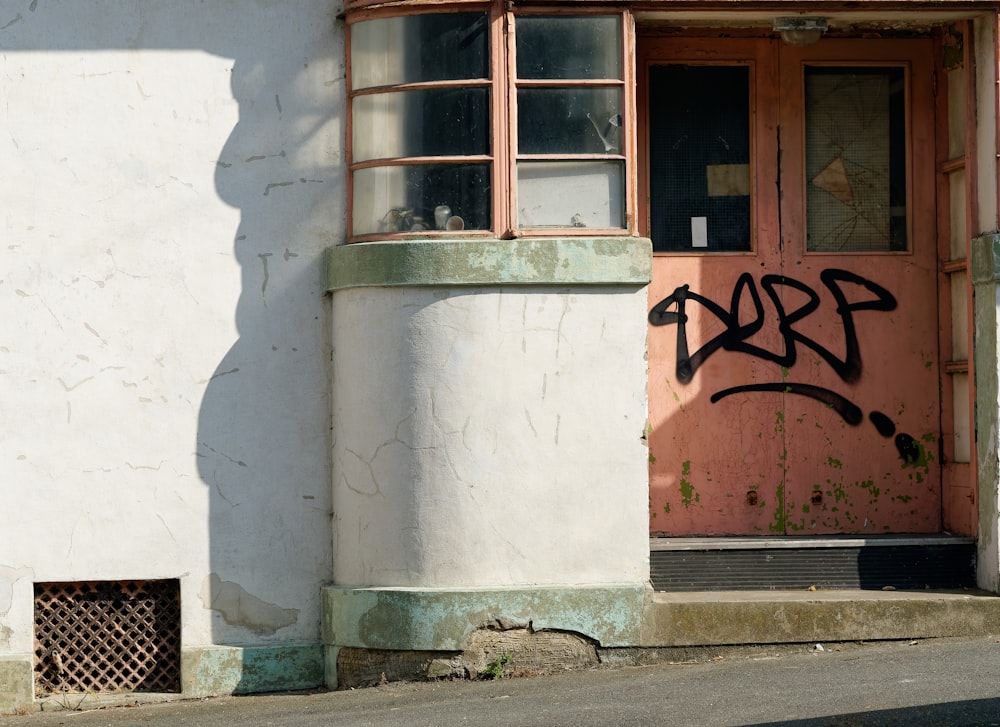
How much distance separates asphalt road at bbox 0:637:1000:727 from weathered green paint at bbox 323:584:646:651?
9.5 inches

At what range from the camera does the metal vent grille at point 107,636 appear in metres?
8.12

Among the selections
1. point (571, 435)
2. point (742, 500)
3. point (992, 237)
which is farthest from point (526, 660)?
point (992, 237)

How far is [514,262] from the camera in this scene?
7.89 meters

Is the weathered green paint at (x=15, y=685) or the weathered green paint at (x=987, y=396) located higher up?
the weathered green paint at (x=987, y=396)

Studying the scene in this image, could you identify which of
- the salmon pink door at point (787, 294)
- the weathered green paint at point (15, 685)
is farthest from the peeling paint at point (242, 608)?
the salmon pink door at point (787, 294)

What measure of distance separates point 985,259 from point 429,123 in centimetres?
339

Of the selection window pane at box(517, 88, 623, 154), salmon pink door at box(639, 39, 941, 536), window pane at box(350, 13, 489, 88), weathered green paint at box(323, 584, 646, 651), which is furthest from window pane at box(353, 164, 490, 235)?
weathered green paint at box(323, 584, 646, 651)

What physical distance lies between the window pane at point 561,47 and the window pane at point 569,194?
536 mm

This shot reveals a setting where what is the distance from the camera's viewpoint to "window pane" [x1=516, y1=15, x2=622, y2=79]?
8047 mm

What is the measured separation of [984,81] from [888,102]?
87 cm

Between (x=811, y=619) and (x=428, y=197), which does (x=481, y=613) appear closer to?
(x=811, y=619)

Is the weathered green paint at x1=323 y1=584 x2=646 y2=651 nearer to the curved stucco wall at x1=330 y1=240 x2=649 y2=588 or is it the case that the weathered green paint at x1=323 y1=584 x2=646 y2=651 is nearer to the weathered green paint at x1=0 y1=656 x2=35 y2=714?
the curved stucco wall at x1=330 y1=240 x2=649 y2=588

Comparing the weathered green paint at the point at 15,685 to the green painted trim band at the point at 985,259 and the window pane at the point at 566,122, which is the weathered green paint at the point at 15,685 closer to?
the window pane at the point at 566,122

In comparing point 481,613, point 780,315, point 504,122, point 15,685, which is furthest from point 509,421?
point 15,685
